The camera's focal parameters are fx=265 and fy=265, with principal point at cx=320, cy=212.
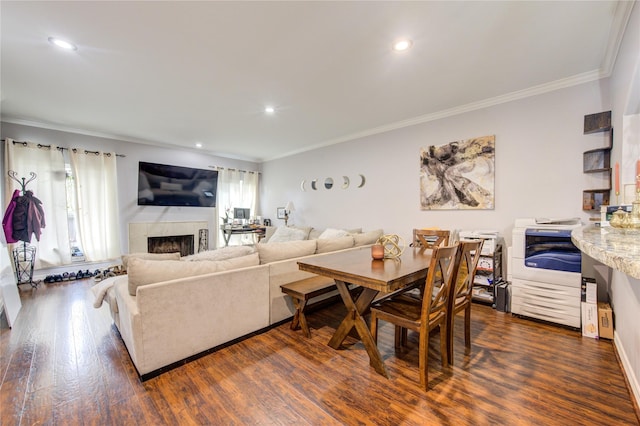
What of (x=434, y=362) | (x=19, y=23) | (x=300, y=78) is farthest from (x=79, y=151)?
(x=434, y=362)

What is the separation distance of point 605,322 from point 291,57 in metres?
3.73

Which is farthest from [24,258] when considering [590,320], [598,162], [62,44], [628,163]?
[598,162]

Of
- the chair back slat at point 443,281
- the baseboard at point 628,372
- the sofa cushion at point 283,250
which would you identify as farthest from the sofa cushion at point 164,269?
the baseboard at point 628,372

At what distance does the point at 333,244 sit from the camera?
3.28 metres

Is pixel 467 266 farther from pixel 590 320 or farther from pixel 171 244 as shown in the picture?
pixel 171 244

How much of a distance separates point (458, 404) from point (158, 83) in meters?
3.98

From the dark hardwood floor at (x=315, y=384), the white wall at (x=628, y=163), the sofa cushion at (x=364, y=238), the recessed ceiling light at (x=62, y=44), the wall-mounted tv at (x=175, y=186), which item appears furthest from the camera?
the wall-mounted tv at (x=175, y=186)

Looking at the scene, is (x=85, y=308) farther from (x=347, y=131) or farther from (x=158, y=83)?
(x=347, y=131)

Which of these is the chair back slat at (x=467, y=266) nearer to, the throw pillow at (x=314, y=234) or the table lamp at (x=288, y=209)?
the throw pillow at (x=314, y=234)

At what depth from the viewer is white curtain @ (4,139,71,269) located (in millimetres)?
4164

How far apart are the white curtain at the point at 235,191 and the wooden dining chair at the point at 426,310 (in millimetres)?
5304

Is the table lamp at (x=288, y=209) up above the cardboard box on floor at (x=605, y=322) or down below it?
above

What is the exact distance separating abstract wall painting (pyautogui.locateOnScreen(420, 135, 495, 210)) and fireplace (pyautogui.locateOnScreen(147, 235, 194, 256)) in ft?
16.4

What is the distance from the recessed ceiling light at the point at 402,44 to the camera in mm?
2244
